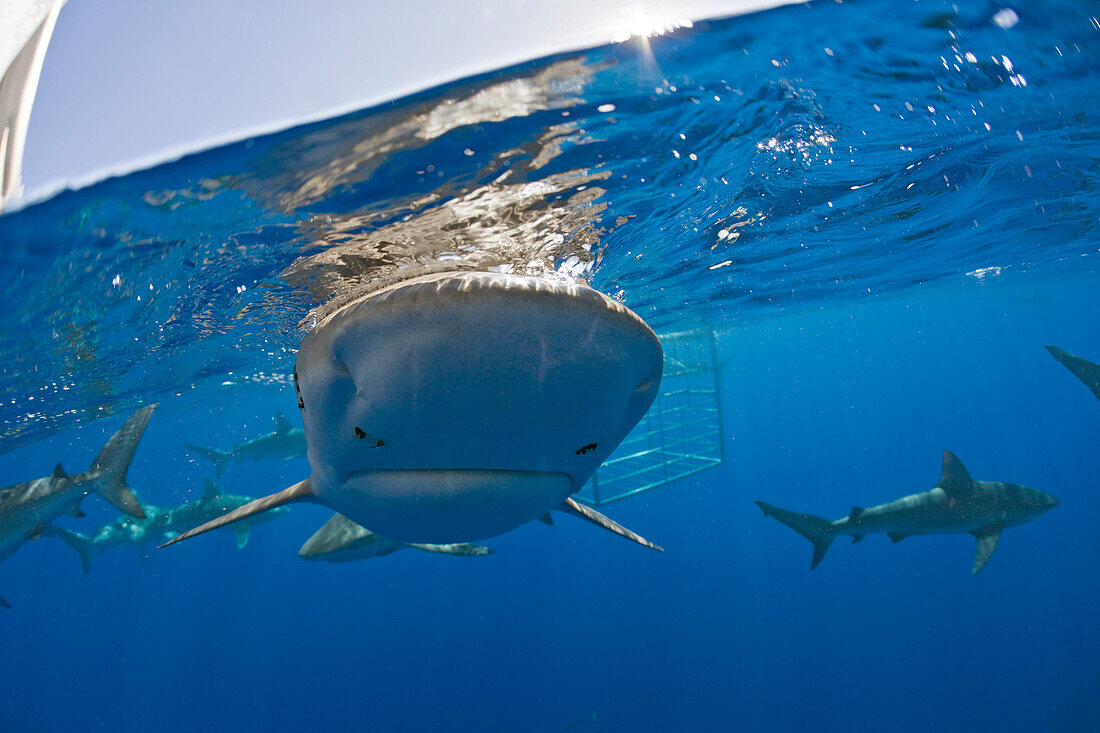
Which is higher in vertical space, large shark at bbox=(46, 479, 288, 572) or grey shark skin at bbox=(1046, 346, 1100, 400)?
grey shark skin at bbox=(1046, 346, 1100, 400)

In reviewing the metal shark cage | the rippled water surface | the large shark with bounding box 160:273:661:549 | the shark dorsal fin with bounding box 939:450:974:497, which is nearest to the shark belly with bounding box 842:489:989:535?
the shark dorsal fin with bounding box 939:450:974:497

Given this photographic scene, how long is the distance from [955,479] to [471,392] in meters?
9.32

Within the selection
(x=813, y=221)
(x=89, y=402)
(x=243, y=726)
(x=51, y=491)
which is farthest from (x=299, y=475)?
(x=813, y=221)

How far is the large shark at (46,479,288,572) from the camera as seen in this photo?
34.9 feet

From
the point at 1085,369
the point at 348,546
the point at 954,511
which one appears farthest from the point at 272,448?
the point at 1085,369

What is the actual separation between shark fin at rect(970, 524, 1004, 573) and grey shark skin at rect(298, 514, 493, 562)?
23.8 feet

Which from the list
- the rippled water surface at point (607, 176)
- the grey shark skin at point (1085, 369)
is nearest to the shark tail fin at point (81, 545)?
the rippled water surface at point (607, 176)

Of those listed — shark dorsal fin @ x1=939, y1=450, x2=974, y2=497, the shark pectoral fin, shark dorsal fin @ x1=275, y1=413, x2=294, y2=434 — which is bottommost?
shark dorsal fin @ x1=275, y1=413, x2=294, y2=434

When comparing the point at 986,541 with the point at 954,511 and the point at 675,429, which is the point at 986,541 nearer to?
the point at 954,511

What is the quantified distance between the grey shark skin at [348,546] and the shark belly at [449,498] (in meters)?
4.19

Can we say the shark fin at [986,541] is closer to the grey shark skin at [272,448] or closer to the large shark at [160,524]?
the large shark at [160,524]

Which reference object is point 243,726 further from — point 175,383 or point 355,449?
point 355,449

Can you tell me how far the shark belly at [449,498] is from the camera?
1.83 meters

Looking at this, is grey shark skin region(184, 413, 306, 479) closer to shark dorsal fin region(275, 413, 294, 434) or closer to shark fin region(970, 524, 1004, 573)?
shark dorsal fin region(275, 413, 294, 434)
